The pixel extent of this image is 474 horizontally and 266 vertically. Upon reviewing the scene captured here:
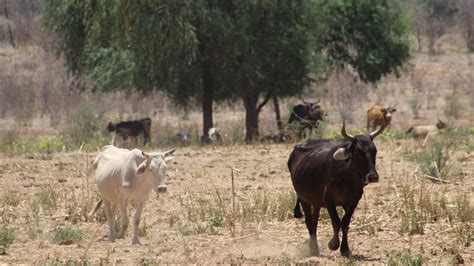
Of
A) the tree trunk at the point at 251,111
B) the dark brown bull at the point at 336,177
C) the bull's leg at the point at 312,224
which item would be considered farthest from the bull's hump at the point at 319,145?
the tree trunk at the point at 251,111

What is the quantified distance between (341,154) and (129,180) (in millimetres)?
3114

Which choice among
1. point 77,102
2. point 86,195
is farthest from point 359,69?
point 86,195

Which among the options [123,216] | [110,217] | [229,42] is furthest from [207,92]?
[123,216]

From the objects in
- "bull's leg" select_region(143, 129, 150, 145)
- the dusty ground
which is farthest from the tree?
the dusty ground

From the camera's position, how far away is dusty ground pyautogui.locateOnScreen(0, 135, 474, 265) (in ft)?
38.3

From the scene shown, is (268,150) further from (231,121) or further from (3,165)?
(231,121)

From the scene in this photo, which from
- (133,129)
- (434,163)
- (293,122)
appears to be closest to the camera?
(434,163)

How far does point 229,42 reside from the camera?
3059cm

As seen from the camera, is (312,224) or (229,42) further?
(229,42)

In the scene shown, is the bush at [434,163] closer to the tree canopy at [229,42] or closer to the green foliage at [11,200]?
the green foliage at [11,200]

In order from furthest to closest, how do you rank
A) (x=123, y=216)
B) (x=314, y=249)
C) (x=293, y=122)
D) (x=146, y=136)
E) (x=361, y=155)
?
1. (x=146, y=136)
2. (x=293, y=122)
3. (x=123, y=216)
4. (x=314, y=249)
5. (x=361, y=155)

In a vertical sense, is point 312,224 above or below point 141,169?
below

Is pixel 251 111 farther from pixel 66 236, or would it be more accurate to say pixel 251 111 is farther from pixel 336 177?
pixel 336 177

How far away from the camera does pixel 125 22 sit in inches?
1171
